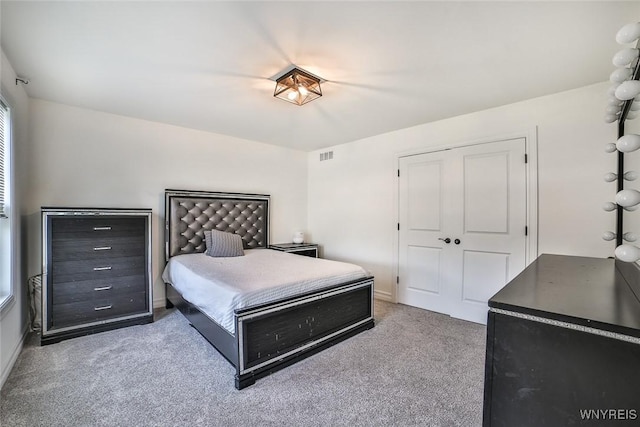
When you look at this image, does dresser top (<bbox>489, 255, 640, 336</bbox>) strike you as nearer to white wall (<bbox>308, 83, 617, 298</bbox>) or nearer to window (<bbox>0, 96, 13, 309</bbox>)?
white wall (<bbox>308, 83, 617, 298</bbox>)

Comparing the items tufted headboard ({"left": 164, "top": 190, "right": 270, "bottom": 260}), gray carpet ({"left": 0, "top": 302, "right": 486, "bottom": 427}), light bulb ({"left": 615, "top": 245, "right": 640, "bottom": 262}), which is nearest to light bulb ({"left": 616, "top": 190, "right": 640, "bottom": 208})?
light bulb ({"left": 615, "top": 245, "right": 640, "bottom": 262})

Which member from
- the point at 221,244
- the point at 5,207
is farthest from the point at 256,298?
the point at 5,207

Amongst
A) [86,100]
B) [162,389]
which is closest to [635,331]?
[162,389]

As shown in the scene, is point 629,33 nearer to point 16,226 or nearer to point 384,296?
point 384,296

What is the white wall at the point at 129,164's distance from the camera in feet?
9.86

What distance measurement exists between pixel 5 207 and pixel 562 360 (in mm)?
3660

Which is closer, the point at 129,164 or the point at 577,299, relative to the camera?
the point at 577,299

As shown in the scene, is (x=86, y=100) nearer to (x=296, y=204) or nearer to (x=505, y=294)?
(x=296, y=204)

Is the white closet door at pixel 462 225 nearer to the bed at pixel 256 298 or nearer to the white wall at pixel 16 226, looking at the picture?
the bed at pixel 256 298

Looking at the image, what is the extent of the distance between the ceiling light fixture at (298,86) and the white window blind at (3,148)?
2192 mm

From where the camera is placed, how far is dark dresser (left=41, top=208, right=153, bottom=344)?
2.66 metres

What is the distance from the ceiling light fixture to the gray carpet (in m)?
2.38

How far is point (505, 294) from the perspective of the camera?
1.07 m

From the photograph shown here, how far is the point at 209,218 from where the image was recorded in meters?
4.01
